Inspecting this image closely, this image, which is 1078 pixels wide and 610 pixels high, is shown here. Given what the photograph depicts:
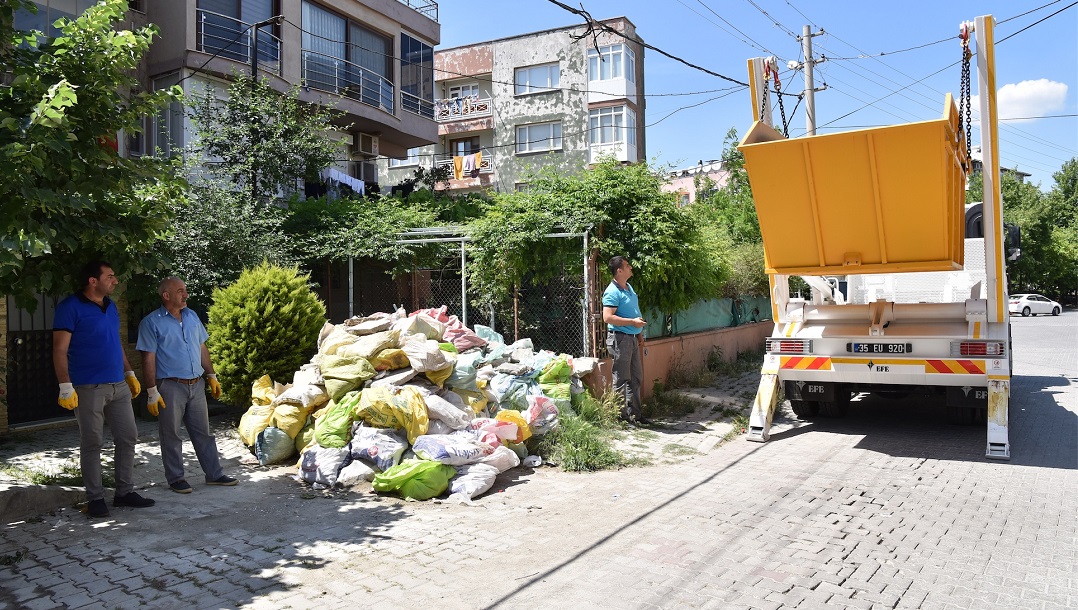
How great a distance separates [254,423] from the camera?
7156 mm

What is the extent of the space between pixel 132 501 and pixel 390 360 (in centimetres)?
240

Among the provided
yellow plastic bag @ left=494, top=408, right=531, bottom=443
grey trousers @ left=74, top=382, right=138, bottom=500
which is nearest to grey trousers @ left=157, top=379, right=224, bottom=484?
grey trousers @ left=74, top=382, right=138, bottom=500

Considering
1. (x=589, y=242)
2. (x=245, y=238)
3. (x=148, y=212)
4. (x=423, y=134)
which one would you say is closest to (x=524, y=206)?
(x=589, y=242)

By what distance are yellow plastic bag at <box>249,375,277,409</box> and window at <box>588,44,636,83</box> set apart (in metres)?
26.1

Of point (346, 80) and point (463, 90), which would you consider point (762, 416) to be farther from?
point (463, 90)

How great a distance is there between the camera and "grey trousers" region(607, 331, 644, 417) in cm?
831

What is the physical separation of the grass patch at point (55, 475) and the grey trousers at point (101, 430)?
605 mm

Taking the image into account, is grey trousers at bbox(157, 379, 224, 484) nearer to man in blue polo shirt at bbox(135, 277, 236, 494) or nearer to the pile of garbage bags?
man in blue polo shirt at bbox(135, 277, 236, 494)

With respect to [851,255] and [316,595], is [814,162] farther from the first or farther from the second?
[316,595]

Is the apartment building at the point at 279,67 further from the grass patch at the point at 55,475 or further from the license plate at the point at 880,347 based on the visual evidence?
the license plate at the point at 880,347

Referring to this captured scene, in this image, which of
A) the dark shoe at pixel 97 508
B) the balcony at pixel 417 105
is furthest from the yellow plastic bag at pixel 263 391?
the balcony at pixel 417 105

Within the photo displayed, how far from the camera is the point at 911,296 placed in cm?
948

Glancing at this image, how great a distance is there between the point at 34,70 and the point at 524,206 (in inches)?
231

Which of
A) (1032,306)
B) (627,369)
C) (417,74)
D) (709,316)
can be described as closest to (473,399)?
(627,369)
